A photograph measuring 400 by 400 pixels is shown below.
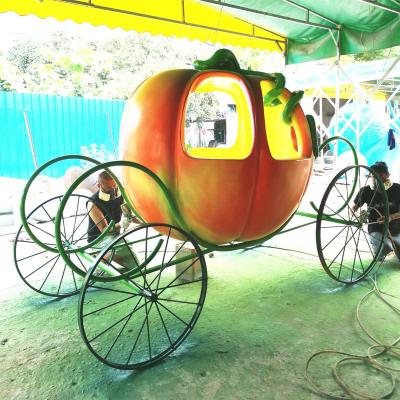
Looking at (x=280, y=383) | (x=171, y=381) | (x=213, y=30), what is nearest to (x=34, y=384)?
(x=171, y=381)

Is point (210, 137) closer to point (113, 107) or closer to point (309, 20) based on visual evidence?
point (113, 107)

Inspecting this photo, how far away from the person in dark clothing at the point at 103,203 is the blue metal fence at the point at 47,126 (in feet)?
10.0

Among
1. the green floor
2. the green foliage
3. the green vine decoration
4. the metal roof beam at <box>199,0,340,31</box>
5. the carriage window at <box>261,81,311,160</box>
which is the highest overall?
the green foliage

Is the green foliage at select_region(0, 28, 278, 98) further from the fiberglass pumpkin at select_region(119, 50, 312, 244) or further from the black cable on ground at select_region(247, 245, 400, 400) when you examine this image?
the black cable on ground at select_region(247, 245, 400, 400)

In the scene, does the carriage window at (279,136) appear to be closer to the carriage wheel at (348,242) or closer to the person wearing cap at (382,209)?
the carriage wheel at (348,242)

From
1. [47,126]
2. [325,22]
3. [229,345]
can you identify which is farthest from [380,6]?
[47,126]

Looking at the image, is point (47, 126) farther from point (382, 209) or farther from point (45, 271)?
point (382, 209)

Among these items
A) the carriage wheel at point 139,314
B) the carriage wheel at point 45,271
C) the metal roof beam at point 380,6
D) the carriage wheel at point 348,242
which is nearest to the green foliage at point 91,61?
the metal roof beam at point 380,6

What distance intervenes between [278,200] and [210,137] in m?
12.5

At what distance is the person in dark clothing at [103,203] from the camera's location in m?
3.49

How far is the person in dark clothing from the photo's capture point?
349 cm

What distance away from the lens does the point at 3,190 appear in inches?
230

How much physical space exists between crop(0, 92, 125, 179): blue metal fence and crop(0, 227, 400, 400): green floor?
160 inches

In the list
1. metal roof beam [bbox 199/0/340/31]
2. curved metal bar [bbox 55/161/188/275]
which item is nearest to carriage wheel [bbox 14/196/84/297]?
curved metal bar [bbox 55/161/188/275]
